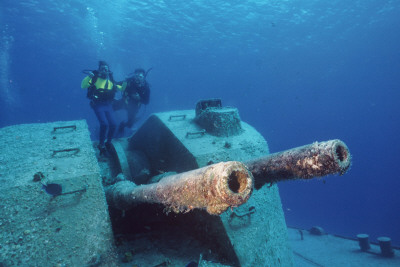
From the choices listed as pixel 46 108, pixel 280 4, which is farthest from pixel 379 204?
pixel 46 108

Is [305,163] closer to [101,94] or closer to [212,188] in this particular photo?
[212,188]

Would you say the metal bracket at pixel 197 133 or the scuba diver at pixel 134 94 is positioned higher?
the scuba diver at pixel 134 94

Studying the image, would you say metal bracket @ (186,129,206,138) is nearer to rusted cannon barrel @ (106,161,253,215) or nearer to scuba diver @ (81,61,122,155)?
rusted cannon barrel @ (106,161,253,215)

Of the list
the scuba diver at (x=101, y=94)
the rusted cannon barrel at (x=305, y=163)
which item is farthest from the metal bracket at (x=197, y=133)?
the scuba diver at (x=101, y=94)

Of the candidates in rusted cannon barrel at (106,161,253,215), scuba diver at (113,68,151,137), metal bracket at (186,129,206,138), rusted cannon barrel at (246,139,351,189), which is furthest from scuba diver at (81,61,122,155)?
rusted cannon barrel at (246,139,351,189)

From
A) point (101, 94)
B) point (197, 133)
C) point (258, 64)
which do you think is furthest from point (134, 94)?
point (258, 64)

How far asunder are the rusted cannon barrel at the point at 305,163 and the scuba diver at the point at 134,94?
5.88 metres

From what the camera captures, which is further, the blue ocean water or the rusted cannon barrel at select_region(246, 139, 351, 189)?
the blue ocean water

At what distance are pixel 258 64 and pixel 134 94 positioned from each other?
63.9 m

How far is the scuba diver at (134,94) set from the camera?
276 inches

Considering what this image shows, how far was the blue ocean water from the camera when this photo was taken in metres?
30.8

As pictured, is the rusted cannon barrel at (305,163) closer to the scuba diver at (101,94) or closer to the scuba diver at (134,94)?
the scuba diver at (101,94)

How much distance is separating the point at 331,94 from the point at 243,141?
343ft

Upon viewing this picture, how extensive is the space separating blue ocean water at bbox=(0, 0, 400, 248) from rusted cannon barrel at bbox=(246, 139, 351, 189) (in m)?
0.45
